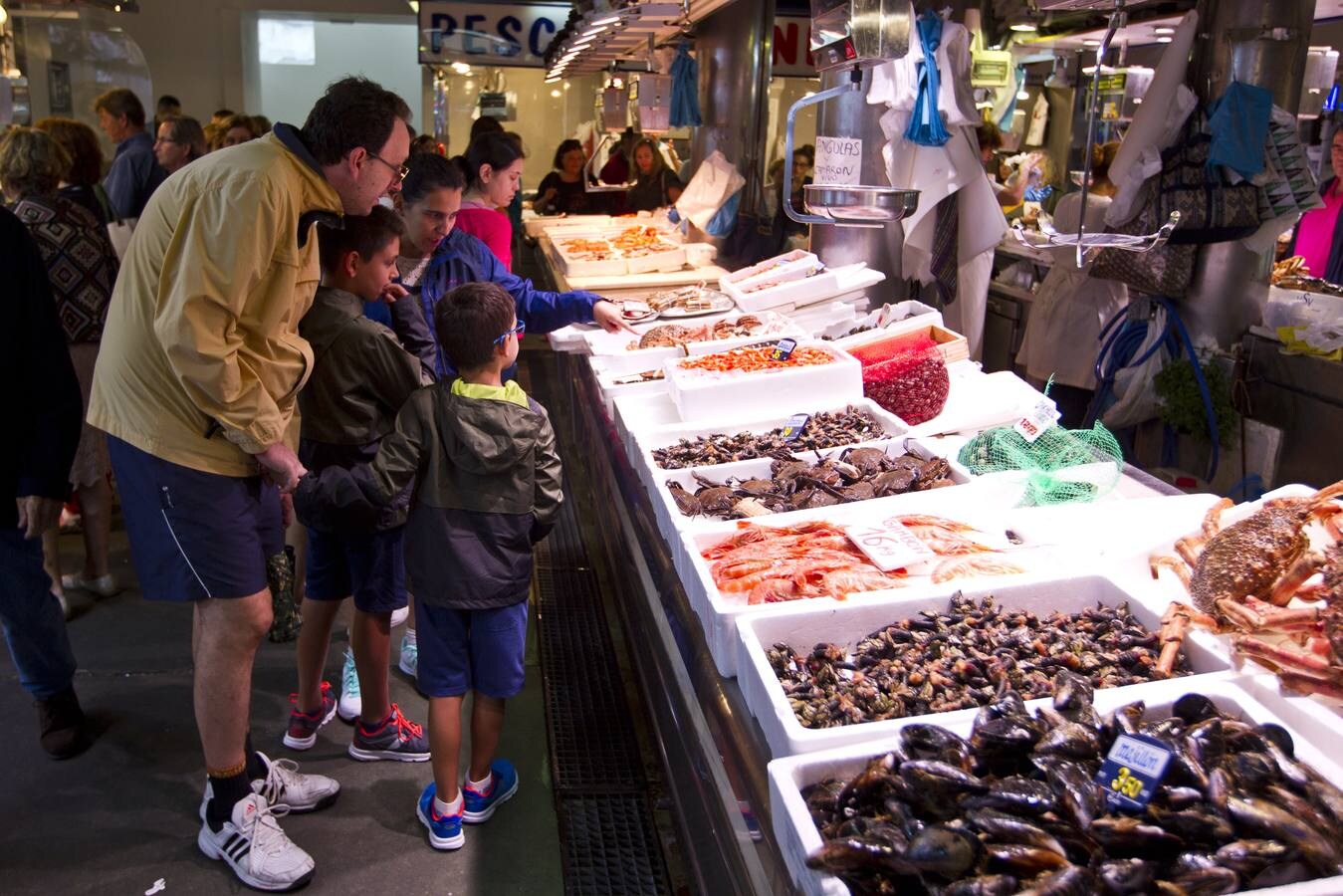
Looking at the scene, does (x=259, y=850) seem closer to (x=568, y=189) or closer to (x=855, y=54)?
(x=855, y=54)

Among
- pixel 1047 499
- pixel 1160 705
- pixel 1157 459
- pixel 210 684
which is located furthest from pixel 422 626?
pixel 1157 459

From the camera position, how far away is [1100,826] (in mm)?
1311

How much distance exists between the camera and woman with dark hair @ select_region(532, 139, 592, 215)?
10.5 meters

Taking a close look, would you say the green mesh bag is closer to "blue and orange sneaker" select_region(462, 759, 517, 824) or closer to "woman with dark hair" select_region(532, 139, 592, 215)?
"blue and orange sneaker" select_region(462, 759, 517, 824)

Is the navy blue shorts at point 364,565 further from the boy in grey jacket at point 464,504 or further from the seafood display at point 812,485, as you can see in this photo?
the seafood display at point 812,485

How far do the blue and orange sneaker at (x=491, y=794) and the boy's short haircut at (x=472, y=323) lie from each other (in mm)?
1221

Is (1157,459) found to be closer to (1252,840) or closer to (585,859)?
(585,859)

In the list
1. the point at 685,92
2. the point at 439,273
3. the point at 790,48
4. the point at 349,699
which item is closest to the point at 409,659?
the point at 349,699

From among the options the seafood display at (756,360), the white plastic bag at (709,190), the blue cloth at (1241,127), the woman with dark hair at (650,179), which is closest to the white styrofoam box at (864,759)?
the seafood display at (756,360)

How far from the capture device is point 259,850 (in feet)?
9.22

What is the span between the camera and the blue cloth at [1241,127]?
14.4 ft

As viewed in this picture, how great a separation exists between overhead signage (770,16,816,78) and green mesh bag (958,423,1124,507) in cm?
501

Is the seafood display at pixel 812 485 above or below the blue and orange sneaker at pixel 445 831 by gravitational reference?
above

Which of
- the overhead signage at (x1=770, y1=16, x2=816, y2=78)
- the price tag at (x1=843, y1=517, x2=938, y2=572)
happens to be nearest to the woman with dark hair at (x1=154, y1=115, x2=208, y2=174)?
the overhead signage at (x1=770, y1=16, x2=816, y2=78)
